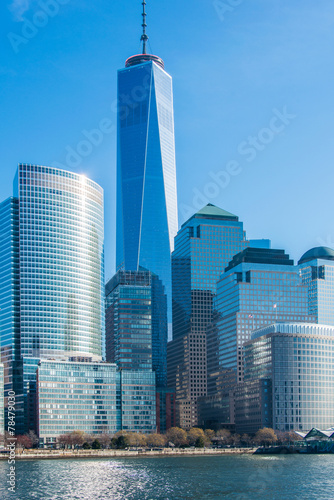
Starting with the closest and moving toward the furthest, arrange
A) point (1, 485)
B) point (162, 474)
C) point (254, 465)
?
point (1, 485)
point (162, 474)
point (254, 465)

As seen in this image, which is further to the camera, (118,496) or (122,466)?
(122,466)

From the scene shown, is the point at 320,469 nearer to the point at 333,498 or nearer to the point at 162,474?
the point at 162,474

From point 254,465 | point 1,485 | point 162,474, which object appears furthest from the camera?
point 254,465

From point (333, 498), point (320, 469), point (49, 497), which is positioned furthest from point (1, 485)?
point (320, 469)

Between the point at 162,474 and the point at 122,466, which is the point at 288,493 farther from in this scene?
the point at 122,466

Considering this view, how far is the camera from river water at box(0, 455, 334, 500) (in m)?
119

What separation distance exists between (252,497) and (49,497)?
1209 inches

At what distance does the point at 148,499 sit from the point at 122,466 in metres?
70.2

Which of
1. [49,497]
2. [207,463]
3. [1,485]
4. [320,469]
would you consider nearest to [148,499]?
[49,497]

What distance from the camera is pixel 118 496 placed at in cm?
11775

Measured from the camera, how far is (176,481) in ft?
456

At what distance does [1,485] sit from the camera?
13562cm

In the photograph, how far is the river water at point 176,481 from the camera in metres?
119

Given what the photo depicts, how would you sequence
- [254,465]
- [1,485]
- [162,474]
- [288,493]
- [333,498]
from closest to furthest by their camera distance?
[333,498] < [288,493] < [1,485] < [162,474] < [254,465]
